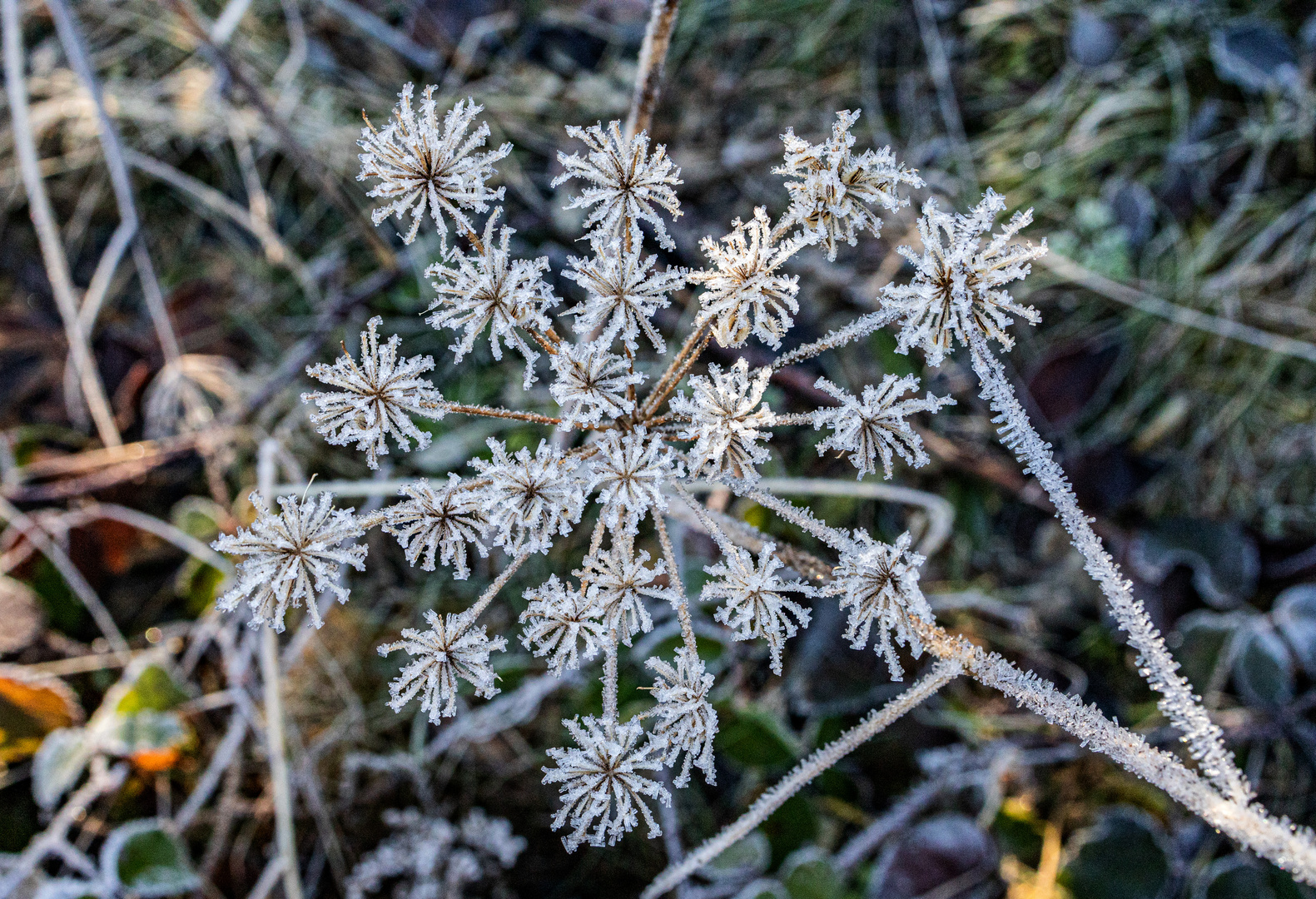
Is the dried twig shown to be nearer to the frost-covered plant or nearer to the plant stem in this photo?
the frost-covered plant

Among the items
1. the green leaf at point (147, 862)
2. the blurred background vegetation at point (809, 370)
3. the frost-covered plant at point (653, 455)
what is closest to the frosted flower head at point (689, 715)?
the frost-covered plant at point (653, 455)

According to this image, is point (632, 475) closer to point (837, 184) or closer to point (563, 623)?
point (563, 623)

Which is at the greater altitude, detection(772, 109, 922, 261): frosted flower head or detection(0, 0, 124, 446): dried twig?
detection(0, 0, 124, 446): dried twig

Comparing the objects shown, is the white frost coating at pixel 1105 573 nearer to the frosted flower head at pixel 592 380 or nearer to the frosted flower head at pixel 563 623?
the frosted flower head at pixel 592 380

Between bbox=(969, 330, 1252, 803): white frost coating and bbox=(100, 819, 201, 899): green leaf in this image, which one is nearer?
bbox=(969, 330, 1252, 803): white frost coating

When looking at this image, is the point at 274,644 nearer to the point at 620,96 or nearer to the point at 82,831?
the point at 82,831

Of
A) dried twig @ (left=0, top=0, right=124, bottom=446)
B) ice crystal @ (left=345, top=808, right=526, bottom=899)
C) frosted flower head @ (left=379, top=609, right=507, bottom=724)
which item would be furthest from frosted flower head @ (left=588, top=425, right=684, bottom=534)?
dried twig @ (left=0, top=0, right=124, bottom=446)
